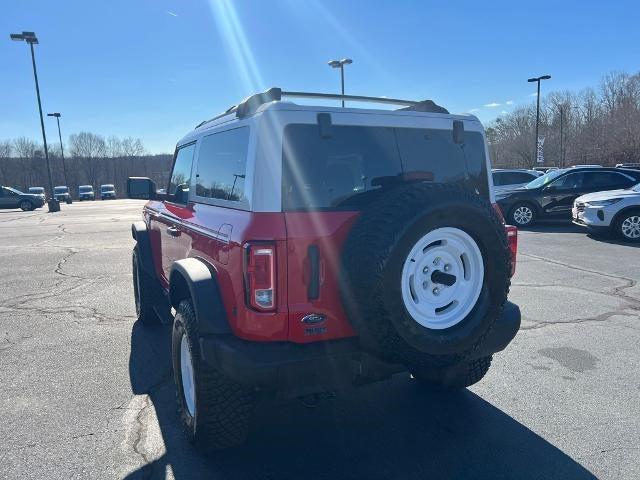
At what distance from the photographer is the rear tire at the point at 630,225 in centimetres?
1037

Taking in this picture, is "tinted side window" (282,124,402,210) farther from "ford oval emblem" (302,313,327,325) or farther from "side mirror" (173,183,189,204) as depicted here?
"side mirror" (173,183,189,204)

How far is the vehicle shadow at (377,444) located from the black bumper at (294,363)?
0.58m

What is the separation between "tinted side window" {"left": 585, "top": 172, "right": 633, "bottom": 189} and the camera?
43.0ft

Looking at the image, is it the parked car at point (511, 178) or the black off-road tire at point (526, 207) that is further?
the parked car at point (511, 178)

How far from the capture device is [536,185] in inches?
546

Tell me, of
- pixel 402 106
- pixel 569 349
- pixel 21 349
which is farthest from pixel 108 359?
pixel 569 349

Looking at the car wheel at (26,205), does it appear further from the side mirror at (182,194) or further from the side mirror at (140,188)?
the side mirror at (182,194)

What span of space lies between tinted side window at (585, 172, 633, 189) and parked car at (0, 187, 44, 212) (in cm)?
3233

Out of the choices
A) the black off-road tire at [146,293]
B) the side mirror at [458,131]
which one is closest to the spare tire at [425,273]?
the side mirror at [458,131]

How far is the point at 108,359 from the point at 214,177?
237cm

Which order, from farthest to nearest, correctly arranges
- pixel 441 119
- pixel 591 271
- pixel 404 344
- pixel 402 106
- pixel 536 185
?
Result: pixel 536 185 → pixel 591 271 → pixel 402 106 → pixel 441 119 → pixel 404 344

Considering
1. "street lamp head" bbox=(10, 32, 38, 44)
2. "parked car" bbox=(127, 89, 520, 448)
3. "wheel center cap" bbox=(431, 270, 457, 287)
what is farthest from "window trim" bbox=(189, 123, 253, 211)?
"street lamp head" bbox=(10, 32, 38, 44)

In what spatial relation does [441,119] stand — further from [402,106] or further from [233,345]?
[233,345]

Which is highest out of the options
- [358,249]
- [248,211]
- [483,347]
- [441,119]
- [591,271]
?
[441,119]
